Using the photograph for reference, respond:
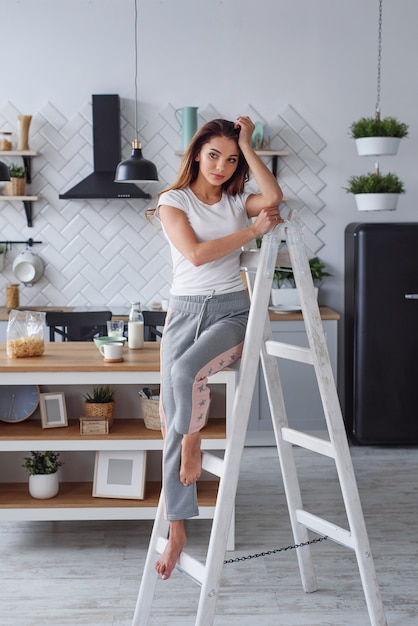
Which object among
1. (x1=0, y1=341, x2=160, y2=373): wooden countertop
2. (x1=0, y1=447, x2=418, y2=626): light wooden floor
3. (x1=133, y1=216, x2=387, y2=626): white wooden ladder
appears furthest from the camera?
(x1=0, y1=341, x2=160, y2=373): wooden countertop

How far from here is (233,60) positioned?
555 cm

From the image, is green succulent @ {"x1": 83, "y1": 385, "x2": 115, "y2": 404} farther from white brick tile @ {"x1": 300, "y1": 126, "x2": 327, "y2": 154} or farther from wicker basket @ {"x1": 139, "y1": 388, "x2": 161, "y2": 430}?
white brick tile @ {"x1": 300, "y1": 126, "x2": 327, "y2": 154}

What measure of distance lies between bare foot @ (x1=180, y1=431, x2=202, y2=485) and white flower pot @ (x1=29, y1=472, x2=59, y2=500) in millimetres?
1079

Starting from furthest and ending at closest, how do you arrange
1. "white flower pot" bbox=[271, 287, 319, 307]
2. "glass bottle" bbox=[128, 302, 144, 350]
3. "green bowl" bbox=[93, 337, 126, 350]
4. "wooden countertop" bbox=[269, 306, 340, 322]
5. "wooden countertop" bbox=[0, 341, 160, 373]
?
"white flower pot" bbox=[271, 287, 319, 307], "wooden countertop" bbox=[269, 306, 340, 322], "glass bottle" bbox=[128, 302, 144, 350], "green bowl" bbox=[93, 337, 126, 350], "wooden countertop" bbox=[0, 341, 160, 373]

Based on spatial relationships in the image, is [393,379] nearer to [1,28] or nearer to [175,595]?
[175,595]

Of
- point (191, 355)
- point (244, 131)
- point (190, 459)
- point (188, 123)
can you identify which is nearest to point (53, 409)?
point (190, 459)

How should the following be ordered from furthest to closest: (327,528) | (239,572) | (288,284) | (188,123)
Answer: (288,284) < (188,123) < (239,572) < (327,528)

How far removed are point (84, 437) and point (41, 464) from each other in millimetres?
261

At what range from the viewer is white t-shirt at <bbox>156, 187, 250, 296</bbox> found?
2.63 m

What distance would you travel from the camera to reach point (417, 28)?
5535 mm

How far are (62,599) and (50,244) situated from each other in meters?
3.12

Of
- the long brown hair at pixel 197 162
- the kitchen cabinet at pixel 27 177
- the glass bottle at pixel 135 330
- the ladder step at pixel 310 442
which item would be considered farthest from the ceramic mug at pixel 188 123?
the ladder step at pixel 310 442

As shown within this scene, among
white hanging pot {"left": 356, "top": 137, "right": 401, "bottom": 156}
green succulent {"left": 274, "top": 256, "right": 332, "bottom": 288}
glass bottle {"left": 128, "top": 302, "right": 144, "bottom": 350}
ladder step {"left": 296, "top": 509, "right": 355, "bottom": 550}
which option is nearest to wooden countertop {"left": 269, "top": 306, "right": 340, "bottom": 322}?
green succulent {"left": 274, "top": 256, "right": 332, "bottom": 288}

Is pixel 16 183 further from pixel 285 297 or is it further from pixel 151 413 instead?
pixel 151 413
